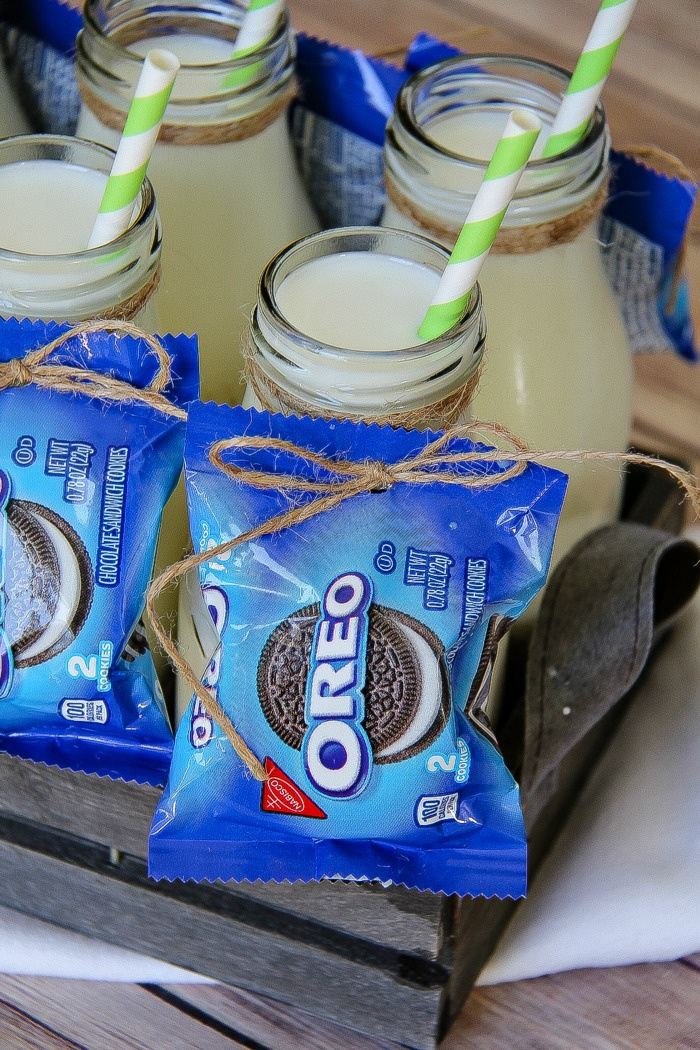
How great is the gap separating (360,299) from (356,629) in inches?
5.5

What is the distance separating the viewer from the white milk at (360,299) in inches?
19.1

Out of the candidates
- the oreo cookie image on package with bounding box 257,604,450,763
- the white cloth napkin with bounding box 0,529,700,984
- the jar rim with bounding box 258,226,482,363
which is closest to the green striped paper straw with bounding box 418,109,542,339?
the jar rim with bounding box 258,226,482,363

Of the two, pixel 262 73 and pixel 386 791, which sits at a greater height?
pixel 262 73

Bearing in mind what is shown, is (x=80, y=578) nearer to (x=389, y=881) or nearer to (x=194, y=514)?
(x=194, y=514)

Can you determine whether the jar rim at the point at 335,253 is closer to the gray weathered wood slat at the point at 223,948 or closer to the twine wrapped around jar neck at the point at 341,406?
the twine wrapped around jar neck at the point at 341,406

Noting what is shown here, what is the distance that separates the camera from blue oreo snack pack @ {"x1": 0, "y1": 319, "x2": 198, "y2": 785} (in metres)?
0.48

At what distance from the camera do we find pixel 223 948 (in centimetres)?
60

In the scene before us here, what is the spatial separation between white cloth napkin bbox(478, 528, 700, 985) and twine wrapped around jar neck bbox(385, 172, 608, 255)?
0.28m

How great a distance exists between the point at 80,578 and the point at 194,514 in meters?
0.06

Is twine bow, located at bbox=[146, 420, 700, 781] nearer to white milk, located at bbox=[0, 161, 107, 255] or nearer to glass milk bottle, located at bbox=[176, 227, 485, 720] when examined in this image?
glass milk bottle, located at bbox=[176, 227, 485, 720]

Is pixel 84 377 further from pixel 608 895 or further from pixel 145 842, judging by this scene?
pixel 608 895

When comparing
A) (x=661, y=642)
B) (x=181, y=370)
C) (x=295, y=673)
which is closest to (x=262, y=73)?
(x=181, y=370)

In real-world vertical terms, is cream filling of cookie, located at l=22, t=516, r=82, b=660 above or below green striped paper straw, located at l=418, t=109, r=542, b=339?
below

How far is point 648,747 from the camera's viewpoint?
699 millimetres
